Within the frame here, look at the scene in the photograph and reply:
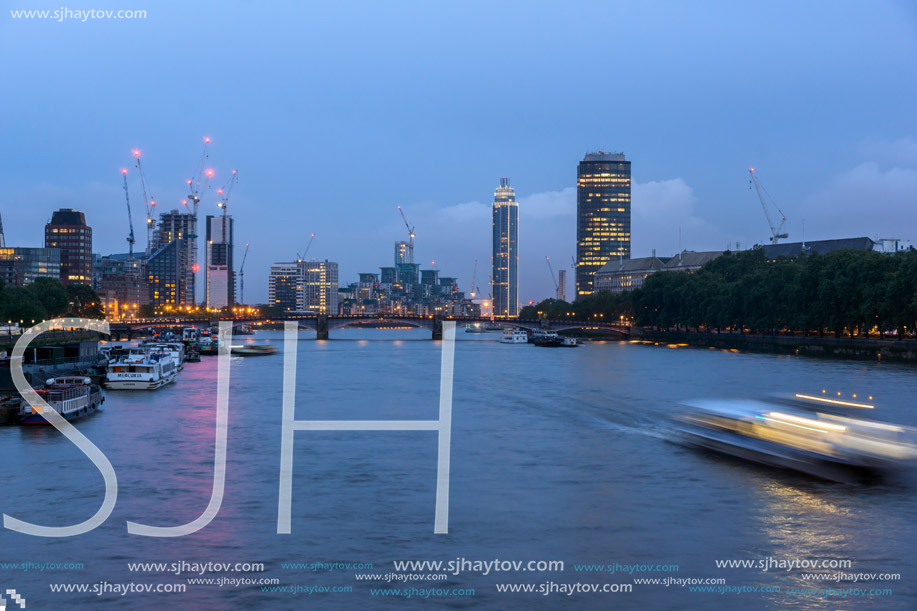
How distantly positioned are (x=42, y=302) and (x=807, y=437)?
397 feet

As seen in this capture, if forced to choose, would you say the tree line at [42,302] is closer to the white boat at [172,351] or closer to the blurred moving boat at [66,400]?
the white boat at [172,351]

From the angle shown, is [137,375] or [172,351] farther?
[172,351]

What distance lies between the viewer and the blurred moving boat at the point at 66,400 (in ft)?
128

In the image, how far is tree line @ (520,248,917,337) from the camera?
9625 cm

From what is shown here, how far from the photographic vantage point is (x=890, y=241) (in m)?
199

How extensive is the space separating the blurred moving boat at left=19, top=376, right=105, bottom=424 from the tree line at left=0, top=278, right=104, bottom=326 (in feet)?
181

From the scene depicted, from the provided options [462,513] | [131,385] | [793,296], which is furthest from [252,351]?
[462,513]

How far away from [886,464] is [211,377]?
54378 millimetres

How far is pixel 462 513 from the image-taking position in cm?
2317

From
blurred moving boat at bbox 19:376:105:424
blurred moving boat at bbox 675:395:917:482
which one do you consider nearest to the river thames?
blurred moving boat at bbox 675:395:917:482

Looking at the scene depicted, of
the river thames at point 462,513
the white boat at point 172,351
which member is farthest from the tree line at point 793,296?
the white boat at point 172,351

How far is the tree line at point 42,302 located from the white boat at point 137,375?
135 ft

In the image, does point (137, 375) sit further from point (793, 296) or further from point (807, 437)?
point (793, 296)

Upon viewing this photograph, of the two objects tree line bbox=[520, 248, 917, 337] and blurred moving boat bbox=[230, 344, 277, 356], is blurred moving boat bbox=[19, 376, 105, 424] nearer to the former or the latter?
blurred moving boat bbox=[230, 344, 277, 356]
